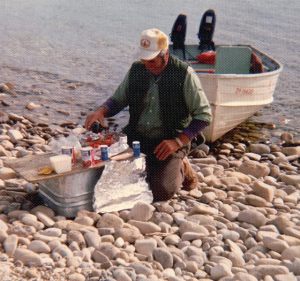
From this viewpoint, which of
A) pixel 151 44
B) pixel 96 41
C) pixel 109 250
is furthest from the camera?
pixel 96 41

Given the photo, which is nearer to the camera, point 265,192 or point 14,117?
point 265,192

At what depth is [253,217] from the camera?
5598mm

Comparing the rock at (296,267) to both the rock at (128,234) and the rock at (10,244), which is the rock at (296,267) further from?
the rock at (10,244)

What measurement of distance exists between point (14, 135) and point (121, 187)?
320cm

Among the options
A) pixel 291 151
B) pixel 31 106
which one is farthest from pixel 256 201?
pixel 31 106

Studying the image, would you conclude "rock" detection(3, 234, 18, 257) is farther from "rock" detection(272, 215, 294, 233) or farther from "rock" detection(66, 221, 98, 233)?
"rock" detection(272, 215, 294, 233)

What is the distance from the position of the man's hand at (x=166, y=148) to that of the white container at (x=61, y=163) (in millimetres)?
902

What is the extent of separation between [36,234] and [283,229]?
2373 millimetres

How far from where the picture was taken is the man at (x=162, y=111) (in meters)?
5.58

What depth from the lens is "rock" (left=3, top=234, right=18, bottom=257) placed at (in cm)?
453

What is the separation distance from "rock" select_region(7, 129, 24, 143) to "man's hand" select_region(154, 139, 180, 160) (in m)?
3.27

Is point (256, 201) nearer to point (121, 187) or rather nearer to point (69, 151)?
point (121, 187)

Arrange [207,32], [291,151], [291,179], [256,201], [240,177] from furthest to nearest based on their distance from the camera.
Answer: [207,32]
[291,151]
[291,179]
[240,177]
[256,201]

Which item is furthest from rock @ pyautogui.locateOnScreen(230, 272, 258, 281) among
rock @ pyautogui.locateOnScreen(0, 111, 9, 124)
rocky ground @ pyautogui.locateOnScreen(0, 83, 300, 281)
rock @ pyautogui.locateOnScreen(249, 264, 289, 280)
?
rock @ pyautogui.locateOnScreen(0, 111, 9, 124)
